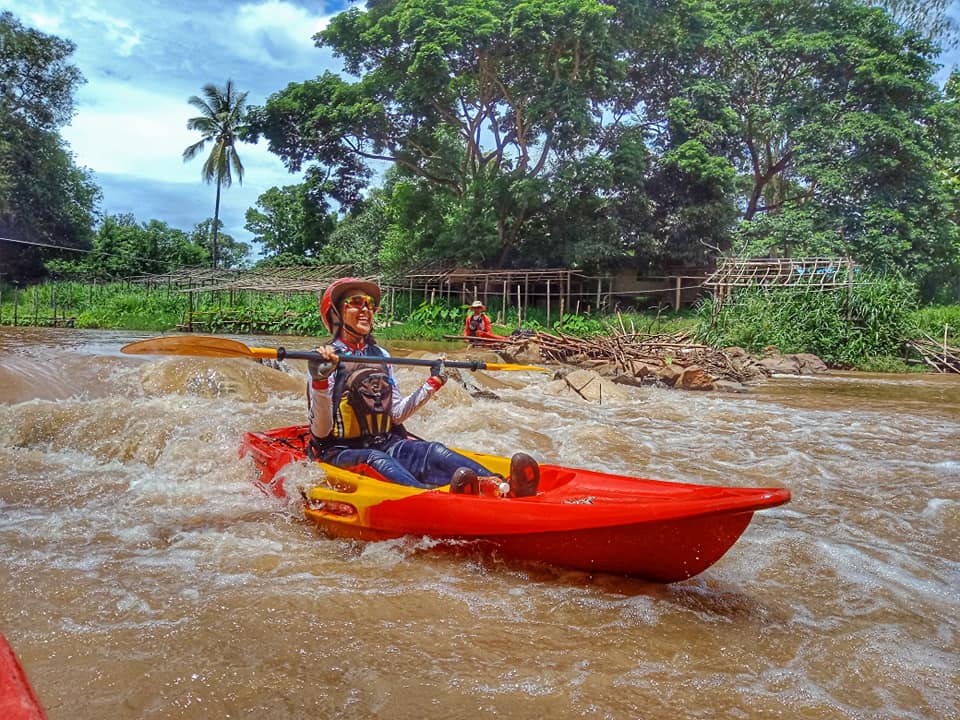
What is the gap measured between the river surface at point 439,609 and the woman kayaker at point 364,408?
42 centimetres

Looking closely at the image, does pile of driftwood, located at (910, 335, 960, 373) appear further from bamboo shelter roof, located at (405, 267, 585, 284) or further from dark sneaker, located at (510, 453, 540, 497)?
dark sneaker, located at (510, 453, 540, 497)

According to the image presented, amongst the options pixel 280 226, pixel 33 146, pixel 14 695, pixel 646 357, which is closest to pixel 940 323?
pixel 646 357

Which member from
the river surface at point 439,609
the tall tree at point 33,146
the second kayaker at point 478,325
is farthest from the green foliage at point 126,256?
the river surface at point 439,609

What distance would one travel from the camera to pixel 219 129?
30.4 m

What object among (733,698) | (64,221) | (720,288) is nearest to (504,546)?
(733,698)

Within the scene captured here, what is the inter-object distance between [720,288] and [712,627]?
1311 cm

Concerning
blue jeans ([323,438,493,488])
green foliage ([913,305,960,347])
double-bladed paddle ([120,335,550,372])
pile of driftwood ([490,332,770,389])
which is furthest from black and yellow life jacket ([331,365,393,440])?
green foliage ([913,305,960,347])

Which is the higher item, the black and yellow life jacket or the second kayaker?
the second kayaker

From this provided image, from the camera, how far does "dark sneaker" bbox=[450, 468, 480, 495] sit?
323 cm

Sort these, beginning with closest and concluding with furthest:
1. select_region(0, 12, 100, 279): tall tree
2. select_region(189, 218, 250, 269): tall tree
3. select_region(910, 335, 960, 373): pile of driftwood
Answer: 1. select_region(910, 335, 960, 373): pile of driftwood
2. select_region(0, 12, 100, 279): tall tree
3. select_region(189, 218, 250, 269): tall tree

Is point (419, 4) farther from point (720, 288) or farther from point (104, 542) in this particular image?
point (104, 542)

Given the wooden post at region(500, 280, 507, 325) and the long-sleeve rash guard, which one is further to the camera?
the wooden post at region(500, 280, 507, 325)

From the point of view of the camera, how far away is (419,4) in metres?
18.5

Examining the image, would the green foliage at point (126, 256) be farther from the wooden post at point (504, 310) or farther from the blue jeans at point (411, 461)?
the blue jeans at point (411, 461)
